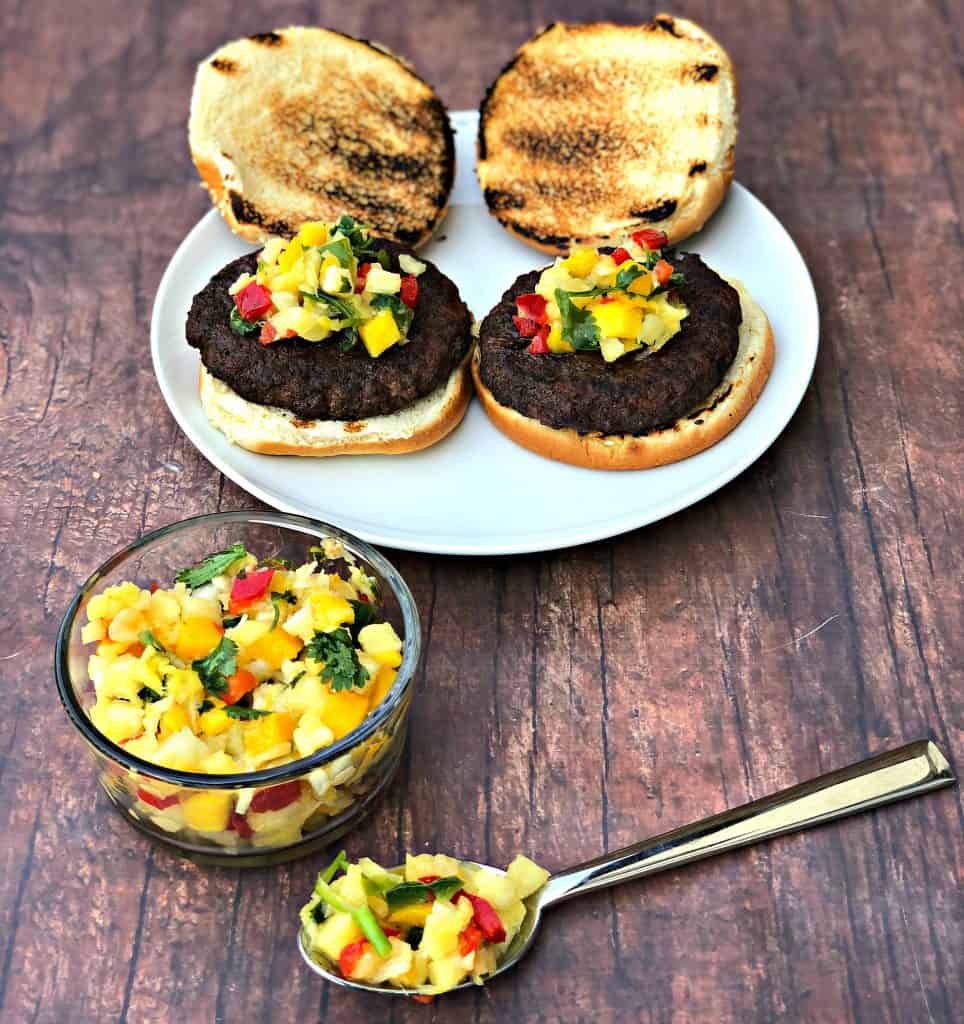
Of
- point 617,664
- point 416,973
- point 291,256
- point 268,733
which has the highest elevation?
point 291,256

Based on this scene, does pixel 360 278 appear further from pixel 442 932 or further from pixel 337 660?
pixel 442 932

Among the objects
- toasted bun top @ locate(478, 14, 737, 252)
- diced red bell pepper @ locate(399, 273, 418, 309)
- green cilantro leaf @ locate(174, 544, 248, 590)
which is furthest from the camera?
toasted bun top @ locate(478, 14, 737, 252)

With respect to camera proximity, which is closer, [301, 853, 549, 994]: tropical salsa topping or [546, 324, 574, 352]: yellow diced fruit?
[301, 853, 549, 994]: tropical salsa topping

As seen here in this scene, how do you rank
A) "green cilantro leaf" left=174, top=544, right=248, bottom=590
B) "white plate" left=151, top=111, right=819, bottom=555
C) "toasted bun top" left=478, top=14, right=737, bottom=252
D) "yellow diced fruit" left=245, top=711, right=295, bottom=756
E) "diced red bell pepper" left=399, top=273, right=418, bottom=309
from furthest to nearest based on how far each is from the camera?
"toasted bun top" left=478, top=14, right=737, bottom=252 → "diced red bell pepper" left=399, top=273, right=418, bottom=309 → "white plate" left=151, top=111, right=819, bottom=555 → "green cilantro leaf" left=174, top=544, right=248, bottom=590 → "yellow diced fruit" left=245, top=711, right=295, bottom=756

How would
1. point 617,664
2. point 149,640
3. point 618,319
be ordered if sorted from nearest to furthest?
1. point 149,640
2. point 617,664
3. point 618,319

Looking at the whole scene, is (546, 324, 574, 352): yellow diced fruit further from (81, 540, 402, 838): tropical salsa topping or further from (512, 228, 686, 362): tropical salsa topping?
(81, 540, 402, 838): tropical salsa topping

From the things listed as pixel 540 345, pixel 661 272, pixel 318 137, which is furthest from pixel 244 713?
pixel 318 137

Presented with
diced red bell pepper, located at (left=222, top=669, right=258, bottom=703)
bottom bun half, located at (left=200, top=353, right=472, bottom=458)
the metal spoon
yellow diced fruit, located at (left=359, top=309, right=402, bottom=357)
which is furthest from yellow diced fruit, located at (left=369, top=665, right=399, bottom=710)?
yellow diced fruit, located at (left=359, top=309, right=402, bottom=357)
